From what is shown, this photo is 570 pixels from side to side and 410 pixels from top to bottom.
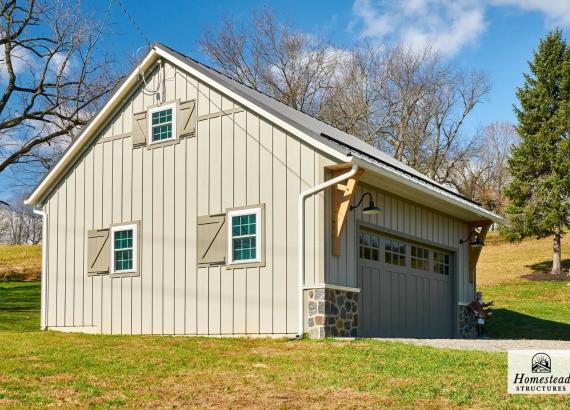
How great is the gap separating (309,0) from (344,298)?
13764mm

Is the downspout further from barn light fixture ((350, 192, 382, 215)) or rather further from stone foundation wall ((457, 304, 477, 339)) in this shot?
stone foundation wall ((457, 304, 477, 339))

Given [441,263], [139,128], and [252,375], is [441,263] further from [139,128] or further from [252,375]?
[252,375]

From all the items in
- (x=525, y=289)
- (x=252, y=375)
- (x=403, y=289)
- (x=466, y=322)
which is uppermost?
(x=403, y=289)

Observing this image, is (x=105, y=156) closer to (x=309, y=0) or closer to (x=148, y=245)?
(x=148, y=245)

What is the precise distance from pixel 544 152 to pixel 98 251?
25475 mm

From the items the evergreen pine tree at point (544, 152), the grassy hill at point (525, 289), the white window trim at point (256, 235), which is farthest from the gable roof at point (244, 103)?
the evergreen pine tree at point (544, 152)

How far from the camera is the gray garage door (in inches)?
540

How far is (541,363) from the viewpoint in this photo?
8.68 meters

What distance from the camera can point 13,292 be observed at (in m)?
23.8

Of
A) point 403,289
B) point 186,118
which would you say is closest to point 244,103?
point 186,118

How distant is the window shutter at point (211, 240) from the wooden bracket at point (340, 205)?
2.10 m

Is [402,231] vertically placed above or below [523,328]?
above

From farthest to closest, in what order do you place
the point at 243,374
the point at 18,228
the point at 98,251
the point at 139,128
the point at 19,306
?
1. the point at 18,228
2. the point at 19,306
3. the point at 98,251
4. the point at 139,128
5. the point at 243,374

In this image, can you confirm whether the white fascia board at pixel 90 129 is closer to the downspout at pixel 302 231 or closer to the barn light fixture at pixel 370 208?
the downspout at pixel 302 231
